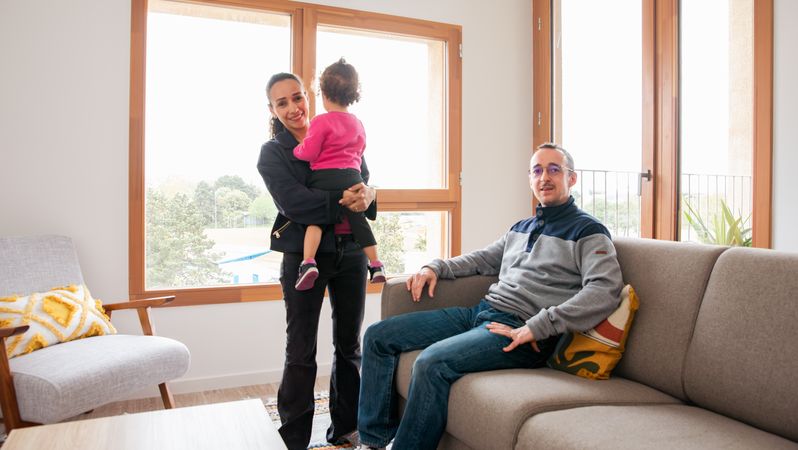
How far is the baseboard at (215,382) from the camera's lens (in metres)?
3.08

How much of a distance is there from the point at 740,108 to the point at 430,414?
75.7 inches

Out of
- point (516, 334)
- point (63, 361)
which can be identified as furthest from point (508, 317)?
point (63, 361)

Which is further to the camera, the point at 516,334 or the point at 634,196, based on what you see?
the point at 634,196

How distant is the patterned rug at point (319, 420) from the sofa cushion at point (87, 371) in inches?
20.8

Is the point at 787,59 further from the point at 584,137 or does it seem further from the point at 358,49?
the point at 358,49

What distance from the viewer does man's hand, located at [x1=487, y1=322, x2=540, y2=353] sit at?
6.20 feet

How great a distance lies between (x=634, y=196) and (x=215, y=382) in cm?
245

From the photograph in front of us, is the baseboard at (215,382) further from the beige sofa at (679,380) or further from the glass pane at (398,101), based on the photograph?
the beige sofa at (679,380)

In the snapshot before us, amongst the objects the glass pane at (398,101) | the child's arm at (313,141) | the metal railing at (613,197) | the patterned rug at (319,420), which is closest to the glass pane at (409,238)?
the glass pane at (398,101)

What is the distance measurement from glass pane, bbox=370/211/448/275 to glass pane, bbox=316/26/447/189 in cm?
19

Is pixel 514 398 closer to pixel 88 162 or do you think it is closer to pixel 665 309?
pixel 665 309

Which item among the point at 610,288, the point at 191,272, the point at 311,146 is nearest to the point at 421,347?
the point at 610,288

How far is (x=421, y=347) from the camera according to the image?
7.02ft

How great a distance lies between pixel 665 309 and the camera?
72.4 inches
